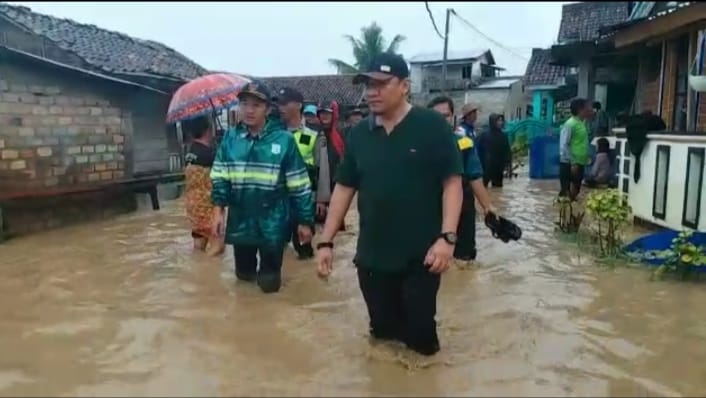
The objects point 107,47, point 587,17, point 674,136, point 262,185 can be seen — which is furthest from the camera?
point 587,17

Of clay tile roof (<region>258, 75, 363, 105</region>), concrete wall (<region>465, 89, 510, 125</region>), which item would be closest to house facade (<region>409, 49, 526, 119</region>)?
concrete wall (<region>465, 89, 510, 125</region>)

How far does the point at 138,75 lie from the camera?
1319 cm

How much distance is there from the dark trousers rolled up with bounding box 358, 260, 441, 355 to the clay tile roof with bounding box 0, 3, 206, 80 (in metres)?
11.8

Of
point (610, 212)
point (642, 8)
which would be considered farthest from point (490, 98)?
point (610, 212)

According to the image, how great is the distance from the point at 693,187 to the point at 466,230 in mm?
2315

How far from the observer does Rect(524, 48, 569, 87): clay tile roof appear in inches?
866

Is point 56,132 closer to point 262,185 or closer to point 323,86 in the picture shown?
point 262,185

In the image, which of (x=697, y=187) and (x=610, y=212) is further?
(x=697, y=187)

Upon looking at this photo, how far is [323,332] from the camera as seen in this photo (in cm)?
402

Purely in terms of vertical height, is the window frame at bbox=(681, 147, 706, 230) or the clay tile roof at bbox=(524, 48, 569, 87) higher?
the clay tile roof at bbox=(524, 48, 569, 87)

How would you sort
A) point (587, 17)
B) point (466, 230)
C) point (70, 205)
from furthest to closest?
1. point (587, 17)
2. point (70, 205)
3. point (466, 230)

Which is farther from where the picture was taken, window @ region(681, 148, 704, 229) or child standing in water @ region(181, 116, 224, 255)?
child standing in water @ region(181, 116, 224, 255)

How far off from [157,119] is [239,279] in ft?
36.2

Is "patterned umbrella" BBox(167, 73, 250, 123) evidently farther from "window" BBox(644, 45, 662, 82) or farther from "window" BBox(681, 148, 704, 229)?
"window" BBox(644, 45, 662, 82)
